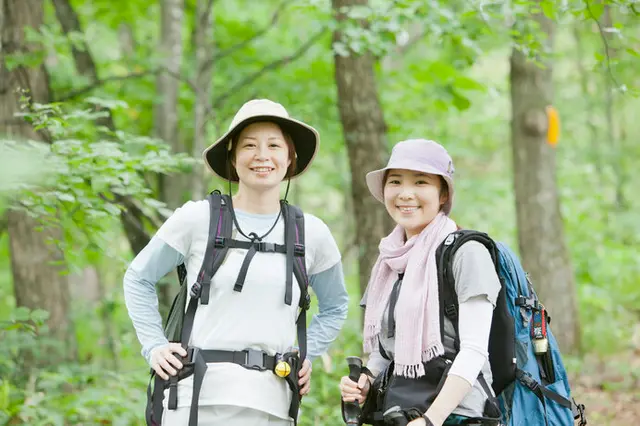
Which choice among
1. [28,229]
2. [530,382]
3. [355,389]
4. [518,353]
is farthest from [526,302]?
[28,229]

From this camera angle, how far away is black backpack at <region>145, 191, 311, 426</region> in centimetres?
282

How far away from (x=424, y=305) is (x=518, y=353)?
0.44 meters

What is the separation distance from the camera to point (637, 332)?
10.8 metres

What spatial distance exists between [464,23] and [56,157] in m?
3.49

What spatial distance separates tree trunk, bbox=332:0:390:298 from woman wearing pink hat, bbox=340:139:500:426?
3.26 metres

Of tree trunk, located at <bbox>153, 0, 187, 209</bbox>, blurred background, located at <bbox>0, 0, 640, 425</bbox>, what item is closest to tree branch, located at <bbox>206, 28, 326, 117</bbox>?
blurred background, located at <bbox>0, 0, 640, 425</bbox>

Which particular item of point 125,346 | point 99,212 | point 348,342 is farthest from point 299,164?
point 125,346

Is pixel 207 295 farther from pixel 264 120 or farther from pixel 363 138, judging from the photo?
pixel 363 138

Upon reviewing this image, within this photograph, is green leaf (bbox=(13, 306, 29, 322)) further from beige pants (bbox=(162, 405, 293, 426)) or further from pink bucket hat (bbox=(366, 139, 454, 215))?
pink bucket hat (bbox=(366, 139, 454, 215))

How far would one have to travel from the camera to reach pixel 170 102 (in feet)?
27.7

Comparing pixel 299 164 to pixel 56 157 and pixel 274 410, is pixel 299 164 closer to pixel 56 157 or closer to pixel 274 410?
pixel 274 410

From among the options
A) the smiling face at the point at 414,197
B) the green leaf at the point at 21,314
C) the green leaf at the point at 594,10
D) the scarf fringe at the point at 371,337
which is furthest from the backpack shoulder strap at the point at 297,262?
the green leaf at the point at 21,314

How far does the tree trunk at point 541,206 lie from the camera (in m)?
8.77

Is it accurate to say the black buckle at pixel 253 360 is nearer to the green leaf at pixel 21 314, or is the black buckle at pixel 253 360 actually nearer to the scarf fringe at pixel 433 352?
the scarf fringe at pixel 433 352
